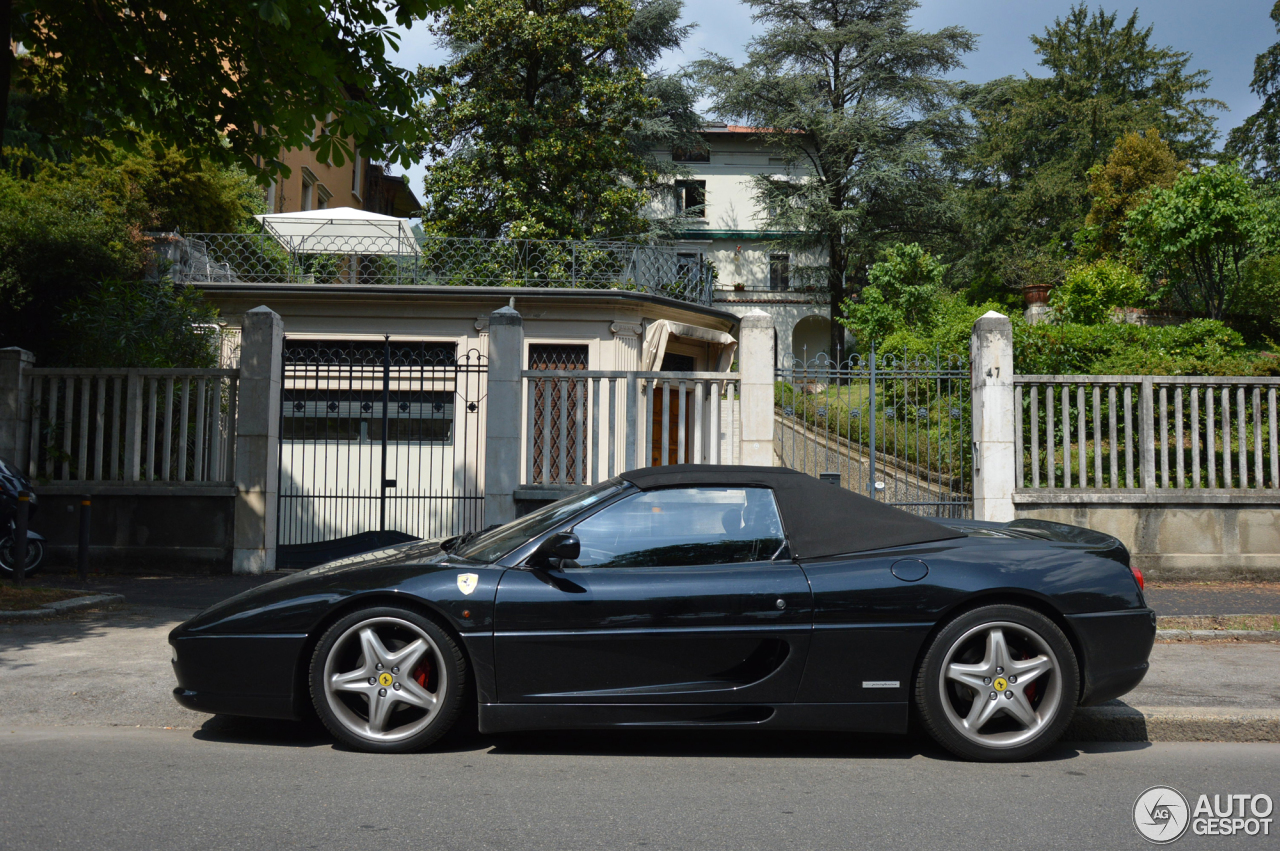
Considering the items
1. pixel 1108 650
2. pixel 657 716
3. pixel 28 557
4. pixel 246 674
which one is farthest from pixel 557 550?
pixel 28 557

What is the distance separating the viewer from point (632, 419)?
9.87 m

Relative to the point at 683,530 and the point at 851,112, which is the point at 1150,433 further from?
the point at 851,112

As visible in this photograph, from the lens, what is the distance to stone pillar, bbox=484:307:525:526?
382 inches

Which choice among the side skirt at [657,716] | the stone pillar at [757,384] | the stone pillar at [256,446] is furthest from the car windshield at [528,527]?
the stone pillar at [256,446]

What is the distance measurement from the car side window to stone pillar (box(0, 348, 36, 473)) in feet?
28.6

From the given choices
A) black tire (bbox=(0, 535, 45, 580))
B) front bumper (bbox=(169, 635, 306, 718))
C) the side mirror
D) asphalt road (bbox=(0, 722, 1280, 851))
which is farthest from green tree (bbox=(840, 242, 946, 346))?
front bumper (bbox=(169, 635, 306, 718))

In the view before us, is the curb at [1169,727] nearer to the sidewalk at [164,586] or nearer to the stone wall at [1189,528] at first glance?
the stone wall at [1189,528]

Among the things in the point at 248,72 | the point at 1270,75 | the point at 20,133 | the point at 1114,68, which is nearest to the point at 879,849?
the point at 248,72

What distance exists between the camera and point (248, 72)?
9.22 m

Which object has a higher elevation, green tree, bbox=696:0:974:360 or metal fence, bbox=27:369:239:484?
green tree, bbox=696:0:974:360

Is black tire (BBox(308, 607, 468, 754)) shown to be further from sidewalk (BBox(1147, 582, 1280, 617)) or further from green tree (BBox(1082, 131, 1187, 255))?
green tree (BBox(1082, 131, 1187, 255))

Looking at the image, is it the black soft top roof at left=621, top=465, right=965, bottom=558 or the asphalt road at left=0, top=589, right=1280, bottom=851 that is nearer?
the asphalt road at left=0, top=589, right=1280, bottom=851

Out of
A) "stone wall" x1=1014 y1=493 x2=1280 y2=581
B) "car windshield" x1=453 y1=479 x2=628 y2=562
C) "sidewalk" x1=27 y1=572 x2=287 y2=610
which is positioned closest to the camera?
"car windshield" x1=453 y1=479 x2=628 y2=562

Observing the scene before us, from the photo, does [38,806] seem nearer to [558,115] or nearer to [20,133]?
[20,133]
